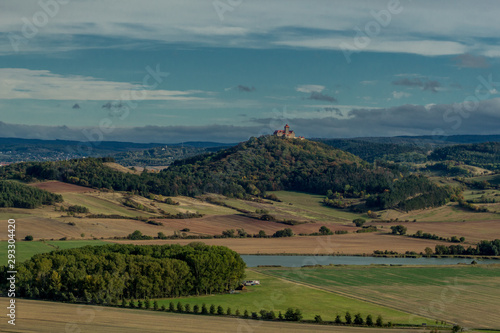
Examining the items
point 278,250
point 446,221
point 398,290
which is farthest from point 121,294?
point 446,221

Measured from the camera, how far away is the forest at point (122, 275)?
74312 mm

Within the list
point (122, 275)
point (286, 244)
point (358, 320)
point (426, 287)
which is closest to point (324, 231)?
point (286, 244)

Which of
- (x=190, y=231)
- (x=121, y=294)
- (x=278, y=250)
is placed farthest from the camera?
(x=190, y=231)

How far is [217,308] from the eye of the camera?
70688mm

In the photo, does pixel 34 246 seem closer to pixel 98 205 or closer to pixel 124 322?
pixel 98 205

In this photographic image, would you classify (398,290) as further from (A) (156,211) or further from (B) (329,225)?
(A) (156,211)

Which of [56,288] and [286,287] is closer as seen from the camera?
[56,288]

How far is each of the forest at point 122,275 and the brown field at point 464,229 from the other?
76272 mm

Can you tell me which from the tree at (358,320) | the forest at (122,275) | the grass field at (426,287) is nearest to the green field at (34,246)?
the forest at (122,275)

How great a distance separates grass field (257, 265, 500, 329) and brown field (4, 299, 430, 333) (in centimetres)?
1210

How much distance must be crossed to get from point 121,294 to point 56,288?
765cm

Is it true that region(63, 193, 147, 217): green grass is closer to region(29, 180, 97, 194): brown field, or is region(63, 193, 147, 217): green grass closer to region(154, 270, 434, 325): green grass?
region(29, 180, 97, 194): brown field

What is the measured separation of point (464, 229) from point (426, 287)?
230 feet

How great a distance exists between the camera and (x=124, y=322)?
63281 millimetres
